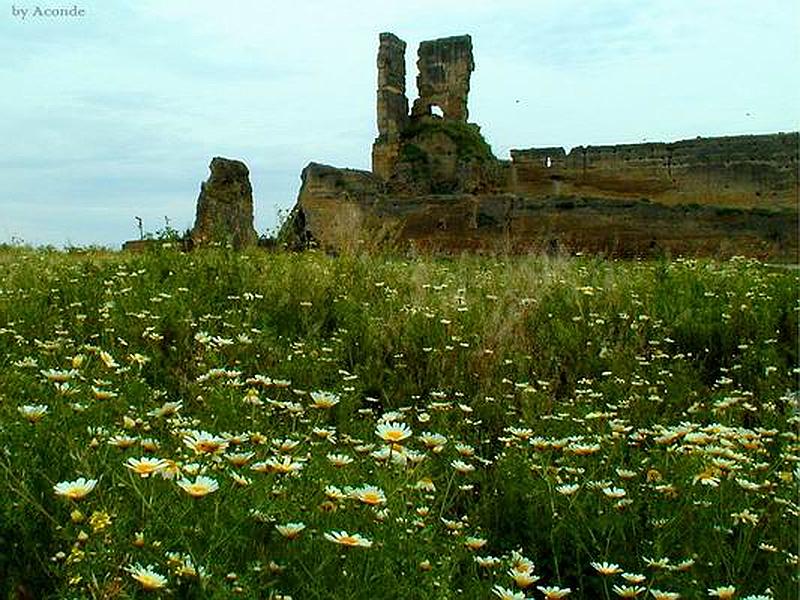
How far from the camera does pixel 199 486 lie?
179 cm

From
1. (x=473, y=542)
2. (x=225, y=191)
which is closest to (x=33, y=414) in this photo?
(x=473, y=542)

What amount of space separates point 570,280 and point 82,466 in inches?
224

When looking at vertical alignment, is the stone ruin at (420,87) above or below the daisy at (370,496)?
above

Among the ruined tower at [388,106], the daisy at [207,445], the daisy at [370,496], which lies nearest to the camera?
the daisy at [370,496]

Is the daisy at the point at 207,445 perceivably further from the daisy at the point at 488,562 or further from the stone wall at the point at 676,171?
the stone wall at the point at 676,171

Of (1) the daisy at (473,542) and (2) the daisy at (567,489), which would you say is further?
(2) the daisy at (567,489)

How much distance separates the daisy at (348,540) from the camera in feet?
5.59

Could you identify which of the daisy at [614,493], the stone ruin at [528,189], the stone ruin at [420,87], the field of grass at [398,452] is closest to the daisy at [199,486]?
the field of grass at [398,452]

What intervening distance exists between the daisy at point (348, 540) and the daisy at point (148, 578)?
0.34 metres

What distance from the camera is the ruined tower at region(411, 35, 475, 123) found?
35281 millimetres

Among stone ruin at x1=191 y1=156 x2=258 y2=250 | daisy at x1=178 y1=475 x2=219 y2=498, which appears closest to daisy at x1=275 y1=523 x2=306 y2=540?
daisy at x1=178 y1=475 x2=219 y2=498

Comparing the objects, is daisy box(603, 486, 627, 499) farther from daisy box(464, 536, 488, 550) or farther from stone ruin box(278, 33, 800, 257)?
stone ruin box(278, 33, 800, 257)

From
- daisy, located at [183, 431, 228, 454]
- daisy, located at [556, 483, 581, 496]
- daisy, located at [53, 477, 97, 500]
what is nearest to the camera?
daisy, located at [53, 477, 97, 500]

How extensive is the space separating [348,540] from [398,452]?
677 mm
